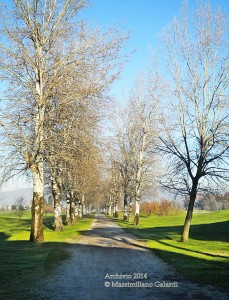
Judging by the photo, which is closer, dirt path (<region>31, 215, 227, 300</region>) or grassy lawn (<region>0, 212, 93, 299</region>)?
dirt path (<region>31, 215, 227, 300</region>)

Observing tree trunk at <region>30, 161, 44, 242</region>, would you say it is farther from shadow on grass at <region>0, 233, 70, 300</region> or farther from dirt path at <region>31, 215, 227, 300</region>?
dirt path at <region>31, 215, 227, 300</region>

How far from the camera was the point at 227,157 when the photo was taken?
1738 centimetres

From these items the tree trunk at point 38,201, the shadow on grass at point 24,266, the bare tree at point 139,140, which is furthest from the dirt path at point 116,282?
the bare tree at point 139,140

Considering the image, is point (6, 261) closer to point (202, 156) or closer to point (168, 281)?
point (168, 281)

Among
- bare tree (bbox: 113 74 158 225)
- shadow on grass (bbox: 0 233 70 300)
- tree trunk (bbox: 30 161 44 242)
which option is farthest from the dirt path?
bare tree (bbox: 113 74 158 225)

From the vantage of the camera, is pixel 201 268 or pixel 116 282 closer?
pixel 116 282

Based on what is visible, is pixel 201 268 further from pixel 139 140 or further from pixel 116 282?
pixel 139 140

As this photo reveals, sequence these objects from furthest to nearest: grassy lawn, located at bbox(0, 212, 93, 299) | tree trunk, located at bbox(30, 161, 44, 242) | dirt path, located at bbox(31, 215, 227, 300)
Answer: tree trunk, located at bbox(30, 161, 44, 242) → grassy lawn, located at bbox(0, 212, 93, 299) → dirt path, located at bbox(31, 215, 227, 300)

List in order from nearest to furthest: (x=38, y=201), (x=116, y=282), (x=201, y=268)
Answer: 1. (x=116, y=282)
2. (x=201, y=268)
3. (x=38, y=201)

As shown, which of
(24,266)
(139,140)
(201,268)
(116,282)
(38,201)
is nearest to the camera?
(116,282)

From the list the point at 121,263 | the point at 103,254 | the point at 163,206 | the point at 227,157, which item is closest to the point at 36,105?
the point at 103,254

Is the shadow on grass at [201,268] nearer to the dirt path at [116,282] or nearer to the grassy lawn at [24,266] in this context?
the dirt path at [116,282]

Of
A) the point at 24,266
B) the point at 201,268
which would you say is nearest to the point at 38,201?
the point at 24,266

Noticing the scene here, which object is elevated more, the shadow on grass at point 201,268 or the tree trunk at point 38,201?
the tree trunk at point 38,201
